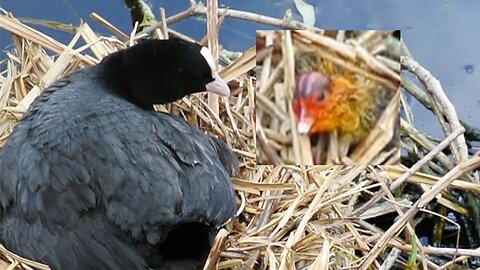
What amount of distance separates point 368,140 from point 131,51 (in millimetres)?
378

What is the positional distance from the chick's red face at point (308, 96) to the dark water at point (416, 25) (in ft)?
0.88

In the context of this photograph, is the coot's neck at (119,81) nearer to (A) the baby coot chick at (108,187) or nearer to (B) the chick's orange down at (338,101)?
(A) the baby coot chick at (108,187)

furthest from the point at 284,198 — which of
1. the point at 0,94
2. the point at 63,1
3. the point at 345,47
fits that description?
the point at 63,1

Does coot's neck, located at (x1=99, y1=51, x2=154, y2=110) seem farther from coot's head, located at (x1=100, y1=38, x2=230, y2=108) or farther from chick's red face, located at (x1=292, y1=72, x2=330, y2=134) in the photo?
chick's red face, located at (x1=292, y1=72, x2=330, y2=134)

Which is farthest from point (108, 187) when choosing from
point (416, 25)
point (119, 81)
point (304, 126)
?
point (416, 25)

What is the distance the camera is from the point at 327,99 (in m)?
1.50

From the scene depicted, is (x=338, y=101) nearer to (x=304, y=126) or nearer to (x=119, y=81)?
(x=304, y=126)

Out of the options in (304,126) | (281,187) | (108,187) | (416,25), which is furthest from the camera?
(416,25)

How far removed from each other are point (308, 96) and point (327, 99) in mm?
30

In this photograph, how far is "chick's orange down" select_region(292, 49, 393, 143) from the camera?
149 cm

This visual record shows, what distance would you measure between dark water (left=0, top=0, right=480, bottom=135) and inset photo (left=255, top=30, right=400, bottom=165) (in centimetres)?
24

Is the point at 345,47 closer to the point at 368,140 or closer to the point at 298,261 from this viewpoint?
the point at 368,140

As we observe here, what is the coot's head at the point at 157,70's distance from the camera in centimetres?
139

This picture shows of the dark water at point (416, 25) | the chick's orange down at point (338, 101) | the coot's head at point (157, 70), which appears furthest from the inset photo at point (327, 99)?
the dark water at point (416, 25)
